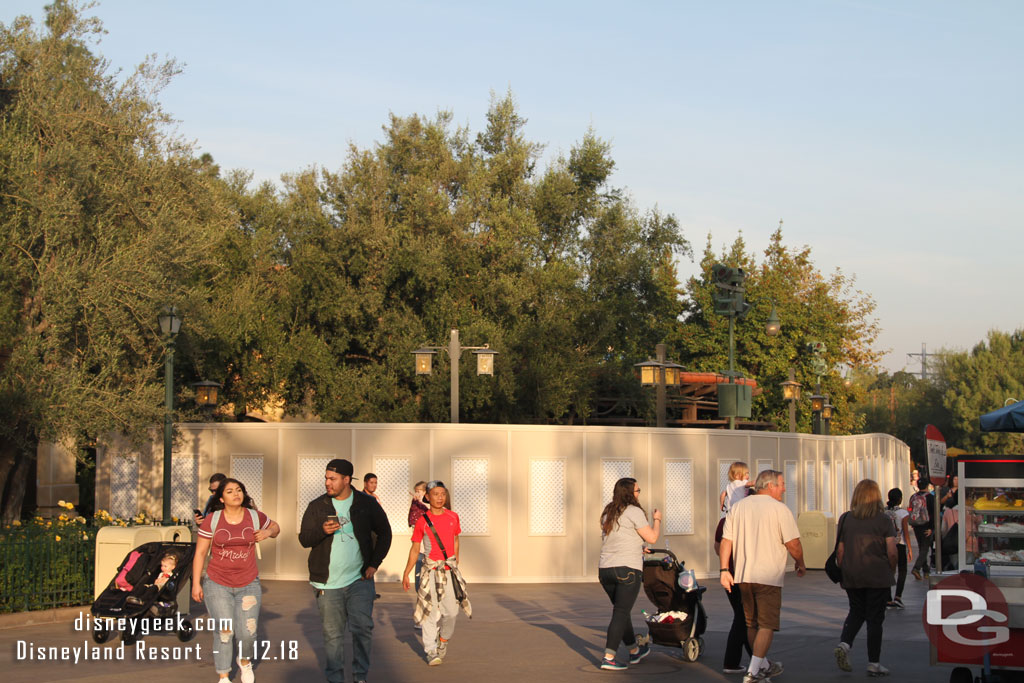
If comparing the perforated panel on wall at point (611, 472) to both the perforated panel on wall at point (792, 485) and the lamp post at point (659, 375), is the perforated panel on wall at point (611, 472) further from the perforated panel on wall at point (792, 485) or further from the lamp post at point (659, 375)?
the perforated panel on wall at point (792, 485)

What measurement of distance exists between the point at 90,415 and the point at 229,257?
53.4 feet

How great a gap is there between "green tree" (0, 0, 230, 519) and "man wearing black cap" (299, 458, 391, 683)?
6.98 meters

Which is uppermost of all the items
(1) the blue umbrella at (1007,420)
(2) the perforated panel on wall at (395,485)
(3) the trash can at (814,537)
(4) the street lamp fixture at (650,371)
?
(4) the street lamp fixture at (650,371)

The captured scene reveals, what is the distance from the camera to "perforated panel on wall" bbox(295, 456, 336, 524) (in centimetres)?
1900

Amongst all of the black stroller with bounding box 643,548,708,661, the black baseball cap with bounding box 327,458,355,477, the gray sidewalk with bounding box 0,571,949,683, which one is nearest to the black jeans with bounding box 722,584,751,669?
the gray sidewalk with bounding box 0,571,949,683

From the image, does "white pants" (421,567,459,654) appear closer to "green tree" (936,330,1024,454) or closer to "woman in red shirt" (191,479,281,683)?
"woman in red shirt" (191,479,281,683)

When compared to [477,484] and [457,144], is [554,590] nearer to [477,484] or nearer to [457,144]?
[477,484]

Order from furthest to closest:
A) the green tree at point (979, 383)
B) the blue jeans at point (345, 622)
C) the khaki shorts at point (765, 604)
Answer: the green tree at point (979, 383), the khaki shorts at point (765, 604), the blue jeans at point (345, 622)

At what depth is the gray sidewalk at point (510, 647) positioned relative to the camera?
9.78m

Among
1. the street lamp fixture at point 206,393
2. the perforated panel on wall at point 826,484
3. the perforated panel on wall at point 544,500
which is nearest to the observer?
the perforated panel on wall at point 544,500

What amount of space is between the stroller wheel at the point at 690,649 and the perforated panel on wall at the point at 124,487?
1240cm

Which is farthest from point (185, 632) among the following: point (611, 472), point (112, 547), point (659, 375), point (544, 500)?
point (659, 375)

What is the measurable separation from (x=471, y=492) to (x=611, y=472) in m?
2.48

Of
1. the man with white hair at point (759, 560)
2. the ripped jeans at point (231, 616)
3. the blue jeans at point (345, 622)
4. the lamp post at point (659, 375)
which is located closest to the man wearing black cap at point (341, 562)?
the blue jeans at point (345, 622)
